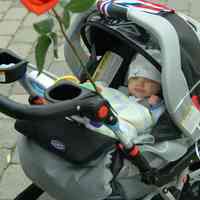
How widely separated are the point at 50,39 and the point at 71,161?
51 cm

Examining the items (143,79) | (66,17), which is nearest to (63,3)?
(66,17)

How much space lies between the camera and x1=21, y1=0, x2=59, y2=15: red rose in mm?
1760

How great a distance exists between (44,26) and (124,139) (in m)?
0.52

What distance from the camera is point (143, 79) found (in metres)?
2.54

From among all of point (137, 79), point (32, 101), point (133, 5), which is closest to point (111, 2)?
point (133, 5)

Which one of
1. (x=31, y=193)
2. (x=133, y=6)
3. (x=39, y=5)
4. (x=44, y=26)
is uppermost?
(x=39, y=5)

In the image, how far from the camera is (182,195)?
112 inches

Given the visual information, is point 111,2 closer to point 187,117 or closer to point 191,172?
point 187,117

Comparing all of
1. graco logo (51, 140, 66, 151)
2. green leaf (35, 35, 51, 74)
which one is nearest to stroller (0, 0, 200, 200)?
graco logo (51, 140, 66, 151)

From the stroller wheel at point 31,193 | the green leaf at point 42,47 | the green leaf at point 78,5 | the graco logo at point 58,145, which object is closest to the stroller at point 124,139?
the graco logo at point 58,145

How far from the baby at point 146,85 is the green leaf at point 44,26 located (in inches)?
26.6

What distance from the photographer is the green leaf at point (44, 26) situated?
1.93m

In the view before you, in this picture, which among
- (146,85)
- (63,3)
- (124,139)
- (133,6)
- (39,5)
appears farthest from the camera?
(146,85)

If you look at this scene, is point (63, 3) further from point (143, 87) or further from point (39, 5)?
point (143, 87)
